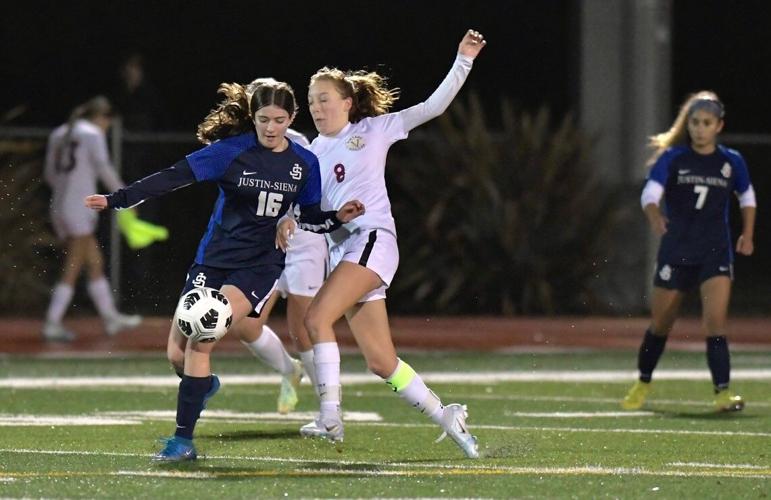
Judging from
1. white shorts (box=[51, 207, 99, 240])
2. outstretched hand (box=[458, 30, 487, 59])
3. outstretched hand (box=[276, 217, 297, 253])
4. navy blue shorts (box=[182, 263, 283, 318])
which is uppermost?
outstretched hand (box=[458, 30, 487, 59])

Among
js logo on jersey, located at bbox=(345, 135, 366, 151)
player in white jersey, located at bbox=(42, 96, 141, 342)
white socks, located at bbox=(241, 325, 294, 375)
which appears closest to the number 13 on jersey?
js logo on jersey, located at bbox=(345, 135, 366, 151)

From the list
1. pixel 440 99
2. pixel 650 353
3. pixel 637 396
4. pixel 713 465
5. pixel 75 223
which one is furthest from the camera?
pixel 75 223

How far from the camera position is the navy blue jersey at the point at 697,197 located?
42.2ft

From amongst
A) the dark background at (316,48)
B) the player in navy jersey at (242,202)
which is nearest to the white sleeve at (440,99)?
the player in navy jersey at (242,202)

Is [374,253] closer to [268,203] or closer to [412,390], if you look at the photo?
[268,203]

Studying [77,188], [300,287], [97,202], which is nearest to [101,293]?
[77,188]

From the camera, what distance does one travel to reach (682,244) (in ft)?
42.3

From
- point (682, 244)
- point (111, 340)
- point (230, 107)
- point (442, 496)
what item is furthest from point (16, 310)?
point (442, 496)

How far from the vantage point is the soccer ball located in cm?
948

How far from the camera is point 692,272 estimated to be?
12.9 meters

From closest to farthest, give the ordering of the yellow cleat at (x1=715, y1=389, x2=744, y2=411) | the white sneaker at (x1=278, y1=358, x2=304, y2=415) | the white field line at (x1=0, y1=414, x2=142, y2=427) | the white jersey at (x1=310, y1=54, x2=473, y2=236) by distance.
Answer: the white jersey at (x1=310, y1=54, x2=473, y2=236)
the white field line at (x1=0, y1=414, x2=142, y2=427)
the white sneaker at (x1=278, y1=358, x2=304, y2=415)
the yellow cleat at (x1=715, y1=389, x2=744, y2=411)

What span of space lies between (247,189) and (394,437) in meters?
1.92

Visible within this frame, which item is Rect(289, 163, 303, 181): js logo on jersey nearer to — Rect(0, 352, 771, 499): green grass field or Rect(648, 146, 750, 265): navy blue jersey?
Rect(0, 352, 771, 499): green grass field

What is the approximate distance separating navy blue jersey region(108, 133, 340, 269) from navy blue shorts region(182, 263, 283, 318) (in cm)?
3
